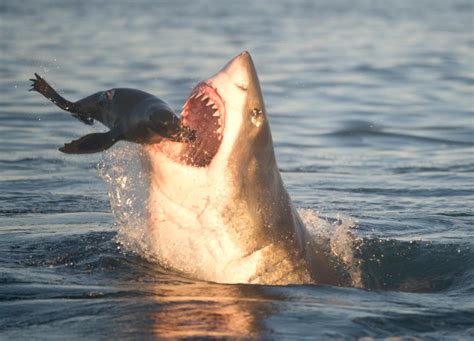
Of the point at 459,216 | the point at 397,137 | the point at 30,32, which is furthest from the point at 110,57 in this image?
the point at 459,216

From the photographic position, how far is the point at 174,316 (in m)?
5.16

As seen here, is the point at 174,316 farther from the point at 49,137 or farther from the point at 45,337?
the point at 49,137

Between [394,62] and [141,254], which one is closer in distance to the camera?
[141,254]

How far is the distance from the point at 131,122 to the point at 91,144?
21cm

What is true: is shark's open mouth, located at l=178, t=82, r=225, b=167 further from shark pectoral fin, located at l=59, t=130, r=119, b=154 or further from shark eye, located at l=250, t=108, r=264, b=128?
shark pectoral fin, located at l=59, t=130, r=119, b=154

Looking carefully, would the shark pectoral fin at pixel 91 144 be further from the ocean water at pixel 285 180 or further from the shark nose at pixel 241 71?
the shark nose at pixel 241 71

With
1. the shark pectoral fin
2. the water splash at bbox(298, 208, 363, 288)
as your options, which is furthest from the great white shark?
the water splash at bbox(298, 208, 363, 288)

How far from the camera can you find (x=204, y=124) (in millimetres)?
5449

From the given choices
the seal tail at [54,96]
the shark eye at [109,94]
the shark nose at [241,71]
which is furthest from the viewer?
the seal tail at [54,96]

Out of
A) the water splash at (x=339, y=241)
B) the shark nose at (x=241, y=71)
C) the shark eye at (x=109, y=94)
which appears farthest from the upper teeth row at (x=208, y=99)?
the water splash at (x=339, y=241)

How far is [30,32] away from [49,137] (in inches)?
442

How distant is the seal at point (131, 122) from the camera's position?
5.33m

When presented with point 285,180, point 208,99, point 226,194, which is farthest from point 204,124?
point 285,180

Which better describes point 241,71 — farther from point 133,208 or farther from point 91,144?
point 133,208
